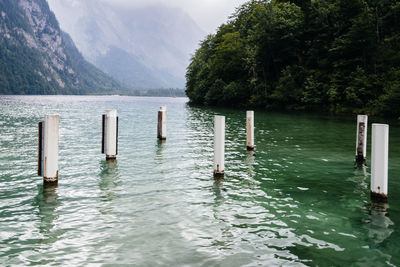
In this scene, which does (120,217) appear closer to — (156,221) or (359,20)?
(156,221)

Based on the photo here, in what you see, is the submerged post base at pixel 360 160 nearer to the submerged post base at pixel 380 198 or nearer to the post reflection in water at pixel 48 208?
the submerged post base at pixel 380 198

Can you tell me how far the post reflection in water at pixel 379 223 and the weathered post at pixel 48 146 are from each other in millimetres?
7751

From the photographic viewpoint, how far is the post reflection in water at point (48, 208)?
6.32m

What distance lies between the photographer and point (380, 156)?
25.7ft

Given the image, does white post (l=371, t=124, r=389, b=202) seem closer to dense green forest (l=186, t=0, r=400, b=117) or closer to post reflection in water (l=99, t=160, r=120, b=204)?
post reflection in water (l=99, t=160, r=120, b=204)

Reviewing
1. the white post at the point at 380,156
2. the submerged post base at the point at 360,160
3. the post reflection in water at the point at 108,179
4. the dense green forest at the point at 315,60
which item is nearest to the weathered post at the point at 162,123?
the post reflection in water at the point at 108,179

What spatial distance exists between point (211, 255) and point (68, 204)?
417 centimetres

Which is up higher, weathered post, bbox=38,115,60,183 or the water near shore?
weathered post, bbox=38,115,60,183

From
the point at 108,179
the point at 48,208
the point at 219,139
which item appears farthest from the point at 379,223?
the point at 108,179

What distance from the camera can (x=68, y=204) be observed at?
7918 millimetres

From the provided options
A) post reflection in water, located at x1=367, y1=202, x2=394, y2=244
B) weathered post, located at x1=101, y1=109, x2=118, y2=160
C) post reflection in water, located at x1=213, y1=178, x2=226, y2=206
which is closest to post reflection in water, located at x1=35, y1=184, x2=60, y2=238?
weathered post, located at x1=101, y1=109, x2=118, y2=160

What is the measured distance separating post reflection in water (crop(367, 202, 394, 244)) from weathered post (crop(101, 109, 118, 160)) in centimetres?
894

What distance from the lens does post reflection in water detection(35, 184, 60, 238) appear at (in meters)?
6.32

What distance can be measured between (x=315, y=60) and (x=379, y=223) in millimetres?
56587
